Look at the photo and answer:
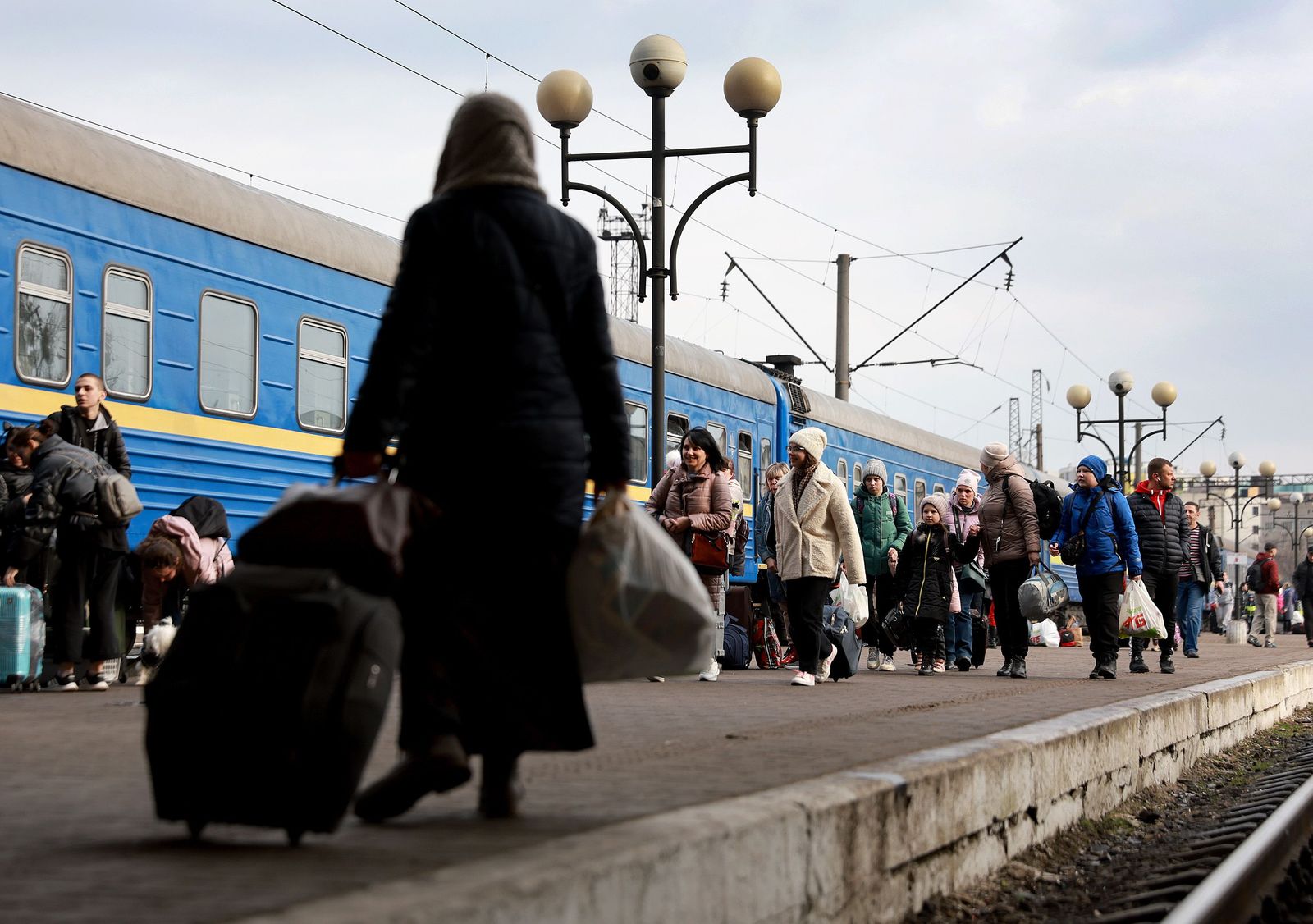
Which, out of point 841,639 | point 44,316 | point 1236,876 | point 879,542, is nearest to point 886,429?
point 879,542

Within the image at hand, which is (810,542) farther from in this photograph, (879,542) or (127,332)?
(127,332)

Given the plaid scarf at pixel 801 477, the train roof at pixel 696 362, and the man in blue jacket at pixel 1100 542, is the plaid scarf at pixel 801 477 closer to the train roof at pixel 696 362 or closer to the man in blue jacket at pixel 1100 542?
the man in blue jacket at pixel 1100 542

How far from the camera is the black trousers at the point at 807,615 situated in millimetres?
11367

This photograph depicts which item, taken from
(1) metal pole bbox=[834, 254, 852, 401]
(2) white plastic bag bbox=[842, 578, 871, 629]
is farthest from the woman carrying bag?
(1) metal pole bbox=[834, 254, 852, 401]

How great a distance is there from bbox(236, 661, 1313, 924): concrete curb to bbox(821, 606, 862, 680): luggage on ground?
→ 3.89 meters

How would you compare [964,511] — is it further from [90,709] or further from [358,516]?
[358,516]

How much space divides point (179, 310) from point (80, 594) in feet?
6.90

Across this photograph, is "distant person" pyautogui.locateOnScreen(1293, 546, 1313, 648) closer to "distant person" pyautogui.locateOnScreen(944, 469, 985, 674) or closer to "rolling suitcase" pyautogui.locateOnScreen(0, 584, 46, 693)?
"distant person" pyautogui.locateOnScreen(944, 469, 985, 674)

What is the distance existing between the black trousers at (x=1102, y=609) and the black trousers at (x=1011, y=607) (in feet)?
1.61

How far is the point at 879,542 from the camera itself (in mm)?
15078

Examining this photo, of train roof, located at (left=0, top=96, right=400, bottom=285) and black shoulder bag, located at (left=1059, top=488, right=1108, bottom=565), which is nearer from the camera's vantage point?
train roof, located at (left=0, top=96, right=400, bottom=285)

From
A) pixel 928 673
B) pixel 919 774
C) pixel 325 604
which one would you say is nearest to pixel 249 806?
pixel 325 604

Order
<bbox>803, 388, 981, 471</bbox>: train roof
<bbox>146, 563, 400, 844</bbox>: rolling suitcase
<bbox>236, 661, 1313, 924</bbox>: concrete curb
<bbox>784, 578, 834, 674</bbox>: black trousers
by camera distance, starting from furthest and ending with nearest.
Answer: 1. <bbox>803, 388, 981, 471</bbox>: train roof
2. <bbox>784, 578, 834, 674</bbox>: black trousers
3. <bbox>146, 563, 400, 844</bbox>: rolling suitcase
4. <bbox>236, 661, 1313, 924</bbox>: concrete curb

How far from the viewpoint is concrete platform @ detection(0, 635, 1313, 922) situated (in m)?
3.23
